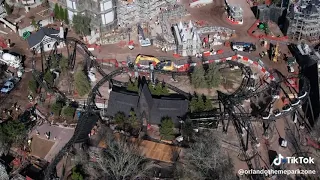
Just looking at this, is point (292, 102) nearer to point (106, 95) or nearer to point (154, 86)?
point (154, 86)

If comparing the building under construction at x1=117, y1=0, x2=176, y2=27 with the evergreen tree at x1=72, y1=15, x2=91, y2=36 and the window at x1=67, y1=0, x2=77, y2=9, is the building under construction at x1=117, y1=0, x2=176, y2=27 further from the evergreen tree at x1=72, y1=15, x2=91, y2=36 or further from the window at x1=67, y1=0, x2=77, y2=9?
the window at x1=67, y1=0, x2=77, y2=9

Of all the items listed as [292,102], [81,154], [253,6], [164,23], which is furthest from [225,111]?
[253,6]

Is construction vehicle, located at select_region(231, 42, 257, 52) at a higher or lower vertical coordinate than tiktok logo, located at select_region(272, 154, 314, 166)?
higher

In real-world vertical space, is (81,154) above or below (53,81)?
below

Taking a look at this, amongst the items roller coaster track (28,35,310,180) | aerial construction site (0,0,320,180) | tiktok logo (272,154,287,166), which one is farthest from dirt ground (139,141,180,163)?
tiktok logo (272,154,287,166)

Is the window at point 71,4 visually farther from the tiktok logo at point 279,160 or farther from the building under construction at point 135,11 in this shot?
the tiktok logo at point 279,160
